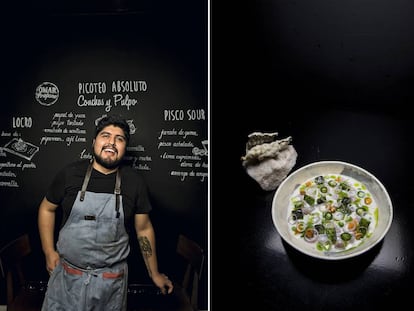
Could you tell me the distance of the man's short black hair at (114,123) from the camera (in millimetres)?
1521

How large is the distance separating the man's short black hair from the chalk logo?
153mm

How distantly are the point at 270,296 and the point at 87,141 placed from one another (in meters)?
0.66

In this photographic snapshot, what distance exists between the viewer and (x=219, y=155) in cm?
154

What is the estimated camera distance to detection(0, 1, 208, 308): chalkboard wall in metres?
1.52

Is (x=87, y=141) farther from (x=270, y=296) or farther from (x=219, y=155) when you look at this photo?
(x=270, y=296)

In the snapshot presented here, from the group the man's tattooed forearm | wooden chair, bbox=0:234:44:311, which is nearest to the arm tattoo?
the man's tattooed forearm

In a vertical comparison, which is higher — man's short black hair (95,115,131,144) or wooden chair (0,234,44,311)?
man's short black hair (95,115,131,144)

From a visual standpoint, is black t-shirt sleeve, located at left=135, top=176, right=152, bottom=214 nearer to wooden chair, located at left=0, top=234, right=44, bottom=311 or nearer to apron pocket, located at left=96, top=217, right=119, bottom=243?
apron pocket, located at left=96, top=217, right=119, bottom=243

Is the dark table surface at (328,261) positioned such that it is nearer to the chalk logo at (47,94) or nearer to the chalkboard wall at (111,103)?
the chalkboard wall at (111,103)

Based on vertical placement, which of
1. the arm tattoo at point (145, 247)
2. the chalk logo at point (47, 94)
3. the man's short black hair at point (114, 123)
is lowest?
the arm tattoo at point (145, 247)

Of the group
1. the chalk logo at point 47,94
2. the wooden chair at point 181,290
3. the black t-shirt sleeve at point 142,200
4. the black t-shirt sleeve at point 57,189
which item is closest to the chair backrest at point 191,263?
the wooden chair at point 181,290

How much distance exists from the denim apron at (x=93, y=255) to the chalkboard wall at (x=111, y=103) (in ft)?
0.19

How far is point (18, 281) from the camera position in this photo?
1.54m

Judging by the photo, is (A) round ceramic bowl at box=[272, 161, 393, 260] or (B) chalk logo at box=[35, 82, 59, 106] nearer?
(A) round ceramic bowl at box=[272, 161, 393, 260]
